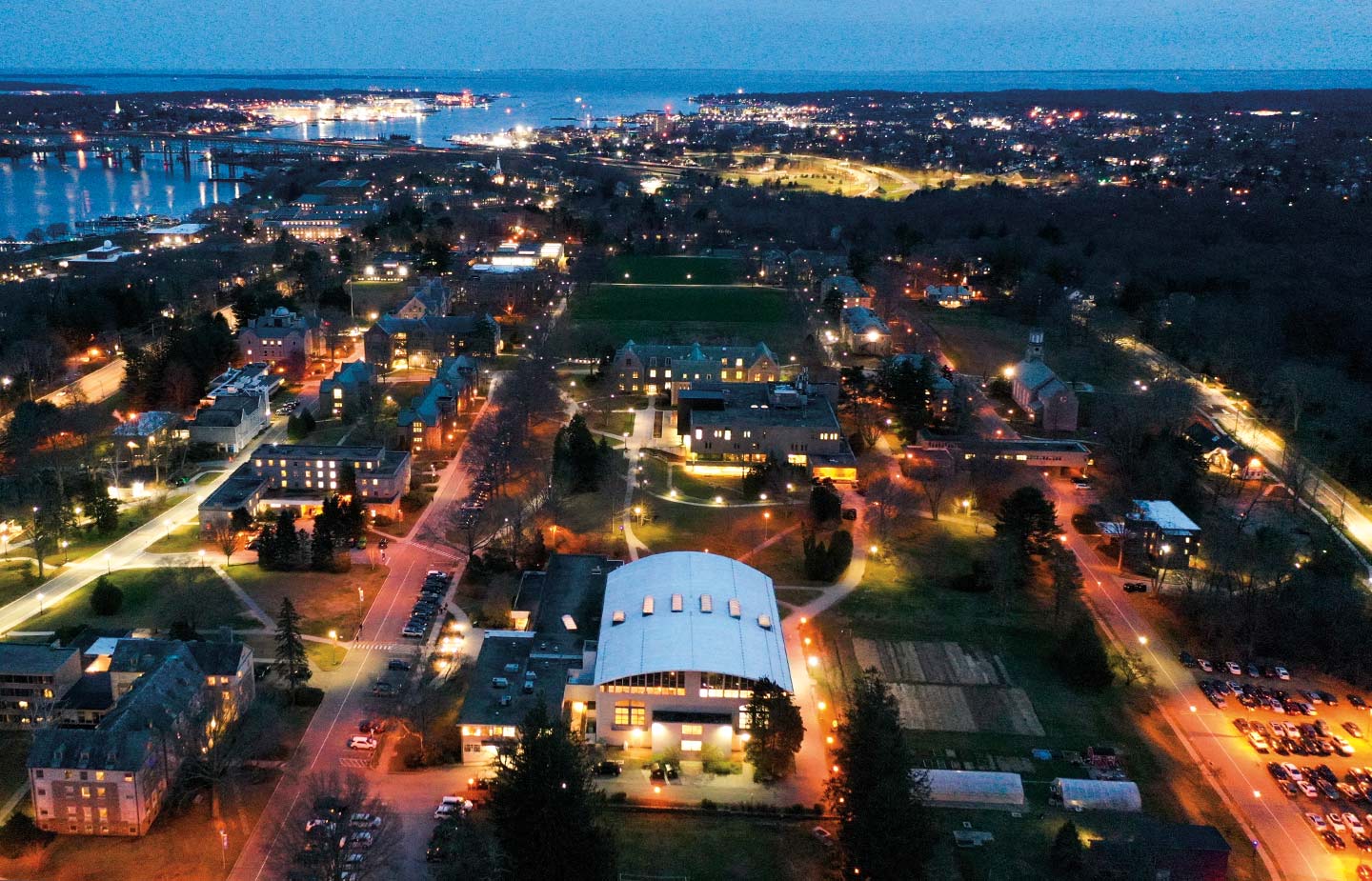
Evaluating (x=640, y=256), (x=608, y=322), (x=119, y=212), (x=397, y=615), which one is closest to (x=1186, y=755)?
(x=397, y=615)

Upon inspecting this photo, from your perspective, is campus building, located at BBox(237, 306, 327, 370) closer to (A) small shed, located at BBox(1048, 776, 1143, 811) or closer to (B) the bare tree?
(B) the bare tree

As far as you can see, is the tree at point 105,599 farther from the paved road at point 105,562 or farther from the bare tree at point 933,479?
the bare tree at point 933,479

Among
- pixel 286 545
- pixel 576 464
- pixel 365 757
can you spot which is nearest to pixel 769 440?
pixel 576 464

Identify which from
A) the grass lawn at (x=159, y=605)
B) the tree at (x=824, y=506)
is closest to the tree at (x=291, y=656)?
the grass lawn at (x=159, y=605)

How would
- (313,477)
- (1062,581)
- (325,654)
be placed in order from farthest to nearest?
1. (313,477)
2. (1062,581)
3. (325,654)

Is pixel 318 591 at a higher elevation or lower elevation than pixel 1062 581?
lower

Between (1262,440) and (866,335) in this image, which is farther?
(866,335)

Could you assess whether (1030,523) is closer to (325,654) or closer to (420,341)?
(325,654)

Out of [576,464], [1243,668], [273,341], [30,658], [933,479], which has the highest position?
[273,341]
